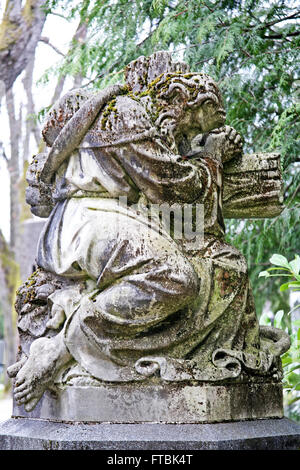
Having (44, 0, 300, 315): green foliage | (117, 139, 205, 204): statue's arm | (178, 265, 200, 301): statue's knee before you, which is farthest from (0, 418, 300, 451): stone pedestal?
(44, 0, 300, 315): green foliage

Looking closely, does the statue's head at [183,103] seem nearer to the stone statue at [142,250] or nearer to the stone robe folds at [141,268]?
the stone statue at [142,250]

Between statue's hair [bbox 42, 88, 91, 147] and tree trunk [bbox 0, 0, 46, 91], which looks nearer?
statue's hair [bbox 42, 88, 91, 147]

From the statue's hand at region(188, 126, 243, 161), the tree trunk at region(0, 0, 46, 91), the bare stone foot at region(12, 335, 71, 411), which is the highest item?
the tree trunk at region(0, 0, 46, 91)

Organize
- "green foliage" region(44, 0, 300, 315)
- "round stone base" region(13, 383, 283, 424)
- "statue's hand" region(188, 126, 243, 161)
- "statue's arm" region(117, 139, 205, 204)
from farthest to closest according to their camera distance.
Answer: "green foliage" region(44, 0, 300, 315)
"statue's hand" region(188, 126, 243, 161)
"statue's arm" region(117, 139, 205, 204)
"round stone base" region(13, 383, 283, 424)

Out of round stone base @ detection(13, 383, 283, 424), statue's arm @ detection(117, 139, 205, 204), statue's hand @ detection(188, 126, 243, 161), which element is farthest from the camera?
statue's hand @ detection(188, 126, 243, 161)

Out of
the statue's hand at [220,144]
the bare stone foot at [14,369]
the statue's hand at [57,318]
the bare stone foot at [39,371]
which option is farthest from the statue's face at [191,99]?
the bare stone foot at [14,369]

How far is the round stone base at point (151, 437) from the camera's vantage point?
8.82ft

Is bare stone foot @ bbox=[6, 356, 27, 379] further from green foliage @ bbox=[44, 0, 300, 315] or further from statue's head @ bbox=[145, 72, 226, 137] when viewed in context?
green foliage @ bbox=[44, 0, 300, 315]

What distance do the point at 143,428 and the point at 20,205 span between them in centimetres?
795

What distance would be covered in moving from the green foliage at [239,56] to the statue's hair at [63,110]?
1.62 m

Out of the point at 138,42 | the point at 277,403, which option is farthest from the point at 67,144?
the point at 138,42

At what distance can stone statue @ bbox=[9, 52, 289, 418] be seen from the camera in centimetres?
291

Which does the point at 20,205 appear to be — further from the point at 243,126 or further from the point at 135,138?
the point at 135,138

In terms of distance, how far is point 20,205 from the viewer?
34.0 ft
